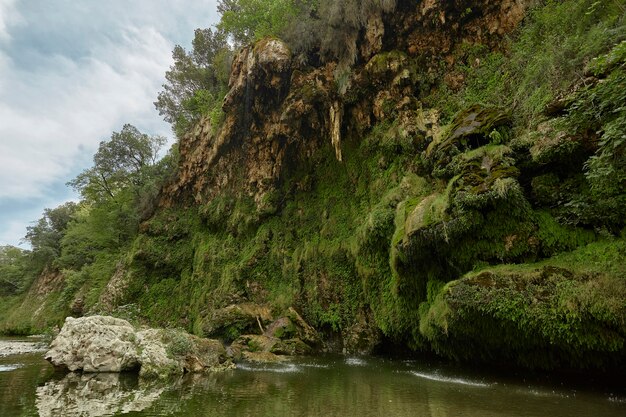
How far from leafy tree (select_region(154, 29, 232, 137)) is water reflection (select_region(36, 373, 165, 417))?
24585mm

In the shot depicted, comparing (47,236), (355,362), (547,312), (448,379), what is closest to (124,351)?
(355,362)

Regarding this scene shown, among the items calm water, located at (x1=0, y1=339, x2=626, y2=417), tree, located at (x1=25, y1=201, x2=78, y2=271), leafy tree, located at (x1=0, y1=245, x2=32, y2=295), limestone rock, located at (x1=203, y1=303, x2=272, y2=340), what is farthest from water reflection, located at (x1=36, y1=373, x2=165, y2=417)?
leafy tree, located at (x1=0, y1=245, x2=32, y2=295)

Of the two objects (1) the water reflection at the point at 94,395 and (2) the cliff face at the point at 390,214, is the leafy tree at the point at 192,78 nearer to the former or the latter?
(2) the cliff face at the point at 390,214

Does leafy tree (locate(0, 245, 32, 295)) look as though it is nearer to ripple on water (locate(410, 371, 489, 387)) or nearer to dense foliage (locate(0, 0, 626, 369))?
dense foliage (locate(0, 0, 626, 369))

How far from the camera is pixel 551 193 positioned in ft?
31.6

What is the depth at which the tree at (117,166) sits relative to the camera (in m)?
33.6

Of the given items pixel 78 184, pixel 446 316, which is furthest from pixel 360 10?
pixel 78 184

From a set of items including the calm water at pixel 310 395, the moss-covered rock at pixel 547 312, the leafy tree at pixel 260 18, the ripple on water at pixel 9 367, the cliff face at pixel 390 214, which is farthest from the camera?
the leafy tree at pixel 260 18

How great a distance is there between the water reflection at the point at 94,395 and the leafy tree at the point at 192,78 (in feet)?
80.7

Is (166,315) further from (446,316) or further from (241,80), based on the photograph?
(446,316)

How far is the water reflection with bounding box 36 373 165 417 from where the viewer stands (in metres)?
7.14

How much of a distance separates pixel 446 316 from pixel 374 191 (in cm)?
936

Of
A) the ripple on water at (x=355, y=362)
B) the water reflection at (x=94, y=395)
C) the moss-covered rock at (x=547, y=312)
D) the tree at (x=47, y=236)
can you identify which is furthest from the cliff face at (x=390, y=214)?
the tree at (x=47, y=236)

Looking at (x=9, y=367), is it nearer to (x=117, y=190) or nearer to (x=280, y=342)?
(x=280, y=342)
